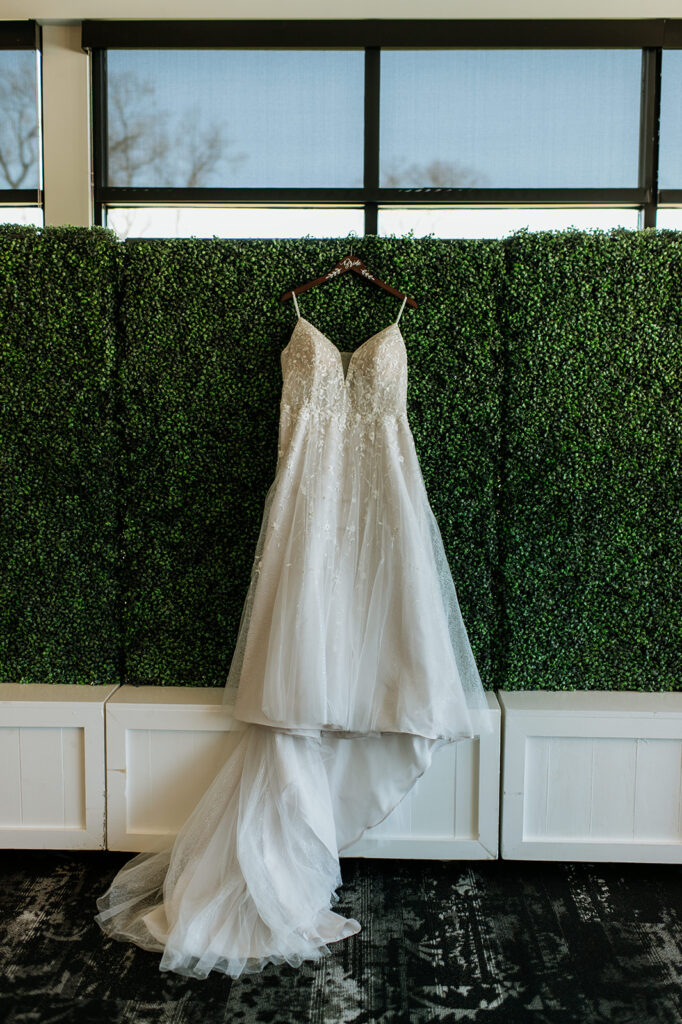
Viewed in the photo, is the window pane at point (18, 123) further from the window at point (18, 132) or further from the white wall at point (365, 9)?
the white wall at point (365, 9)

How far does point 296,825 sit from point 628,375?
162 cm

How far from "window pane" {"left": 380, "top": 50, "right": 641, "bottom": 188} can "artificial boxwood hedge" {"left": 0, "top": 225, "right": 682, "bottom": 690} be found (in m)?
1.30

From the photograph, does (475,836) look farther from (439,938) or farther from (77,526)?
(77,526)

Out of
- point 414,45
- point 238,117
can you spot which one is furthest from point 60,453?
point 414,45

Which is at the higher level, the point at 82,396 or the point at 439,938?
the point at 82,396

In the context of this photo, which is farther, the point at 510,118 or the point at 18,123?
the point at 18,123

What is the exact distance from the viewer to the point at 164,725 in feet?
7.87

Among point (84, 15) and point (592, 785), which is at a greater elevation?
point (84, 15)

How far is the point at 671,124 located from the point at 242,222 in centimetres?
193

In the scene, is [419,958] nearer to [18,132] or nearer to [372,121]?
[372,121]

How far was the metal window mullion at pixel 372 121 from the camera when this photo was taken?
11.6ft

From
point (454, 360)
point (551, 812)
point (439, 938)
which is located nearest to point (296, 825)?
point (439, 938)

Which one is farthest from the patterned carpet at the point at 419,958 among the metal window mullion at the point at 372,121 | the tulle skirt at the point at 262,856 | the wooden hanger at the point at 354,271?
the metal window mullion at the point at 372,121

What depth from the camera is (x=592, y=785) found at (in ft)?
7.82
